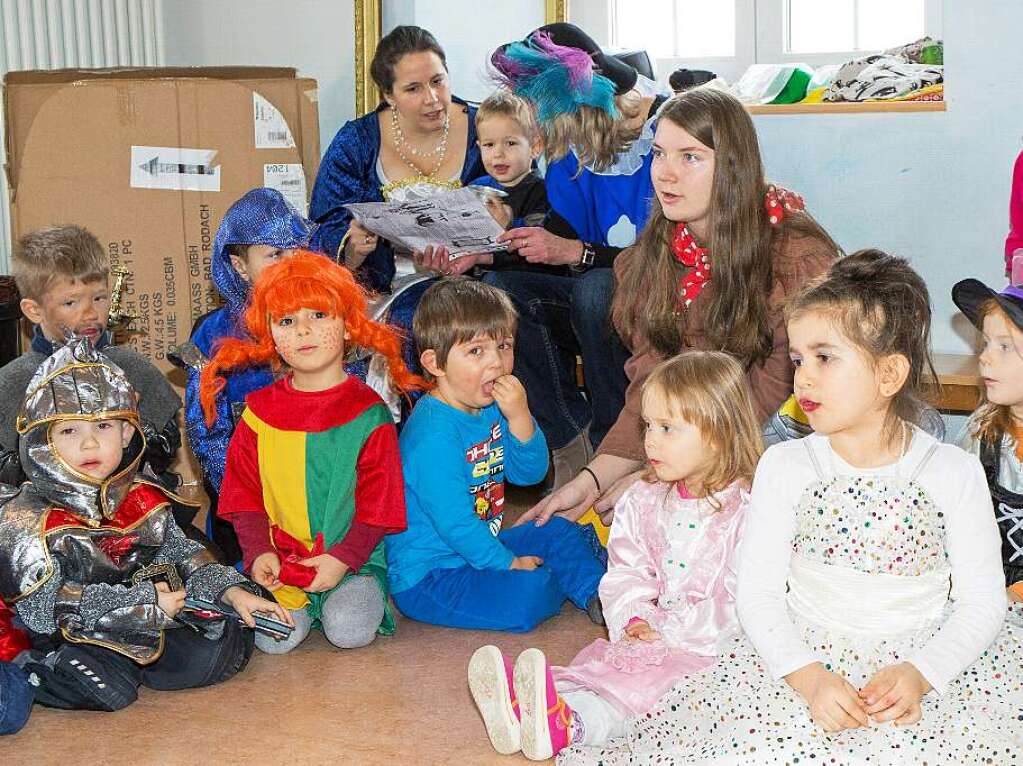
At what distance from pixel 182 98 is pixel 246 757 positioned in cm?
218

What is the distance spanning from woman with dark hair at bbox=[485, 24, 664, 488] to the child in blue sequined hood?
21.0 inches

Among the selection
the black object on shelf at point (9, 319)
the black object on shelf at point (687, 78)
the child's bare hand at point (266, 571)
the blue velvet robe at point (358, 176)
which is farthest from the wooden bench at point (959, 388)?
the black object on shelf at point (9, 319)

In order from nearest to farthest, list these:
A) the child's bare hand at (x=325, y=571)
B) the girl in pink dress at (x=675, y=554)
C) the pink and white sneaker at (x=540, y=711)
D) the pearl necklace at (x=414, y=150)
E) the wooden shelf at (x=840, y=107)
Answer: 1. the pink and white sneaker at (x=540, y=711)
2. the girl in pink dress at (x=675, y=554)
3. the child's bare hand at (x=325, y=571)
4. the wooden shelf at (x=840, y=107)
5. the pearl necklace at (x=414, y=150)

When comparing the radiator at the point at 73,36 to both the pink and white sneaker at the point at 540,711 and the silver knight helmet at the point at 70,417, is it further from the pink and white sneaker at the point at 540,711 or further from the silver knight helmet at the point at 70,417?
the pink and white sneaker at the point at 540,711

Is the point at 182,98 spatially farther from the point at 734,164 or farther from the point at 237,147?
the point at 734,164

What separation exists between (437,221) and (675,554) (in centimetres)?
122

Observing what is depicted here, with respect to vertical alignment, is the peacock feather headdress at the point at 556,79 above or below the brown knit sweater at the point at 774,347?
above

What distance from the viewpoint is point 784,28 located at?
3939mm

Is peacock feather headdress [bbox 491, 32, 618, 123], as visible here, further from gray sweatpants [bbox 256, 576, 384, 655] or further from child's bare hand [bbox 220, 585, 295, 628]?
child's bare hand [bbox 220, 585, 295, 628]

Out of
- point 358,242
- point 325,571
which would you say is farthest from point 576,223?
point 325,571

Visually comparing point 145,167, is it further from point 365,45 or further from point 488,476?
point 488,476

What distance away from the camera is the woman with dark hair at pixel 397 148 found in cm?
344

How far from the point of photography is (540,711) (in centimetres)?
200

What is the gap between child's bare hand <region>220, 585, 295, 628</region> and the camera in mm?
2381
